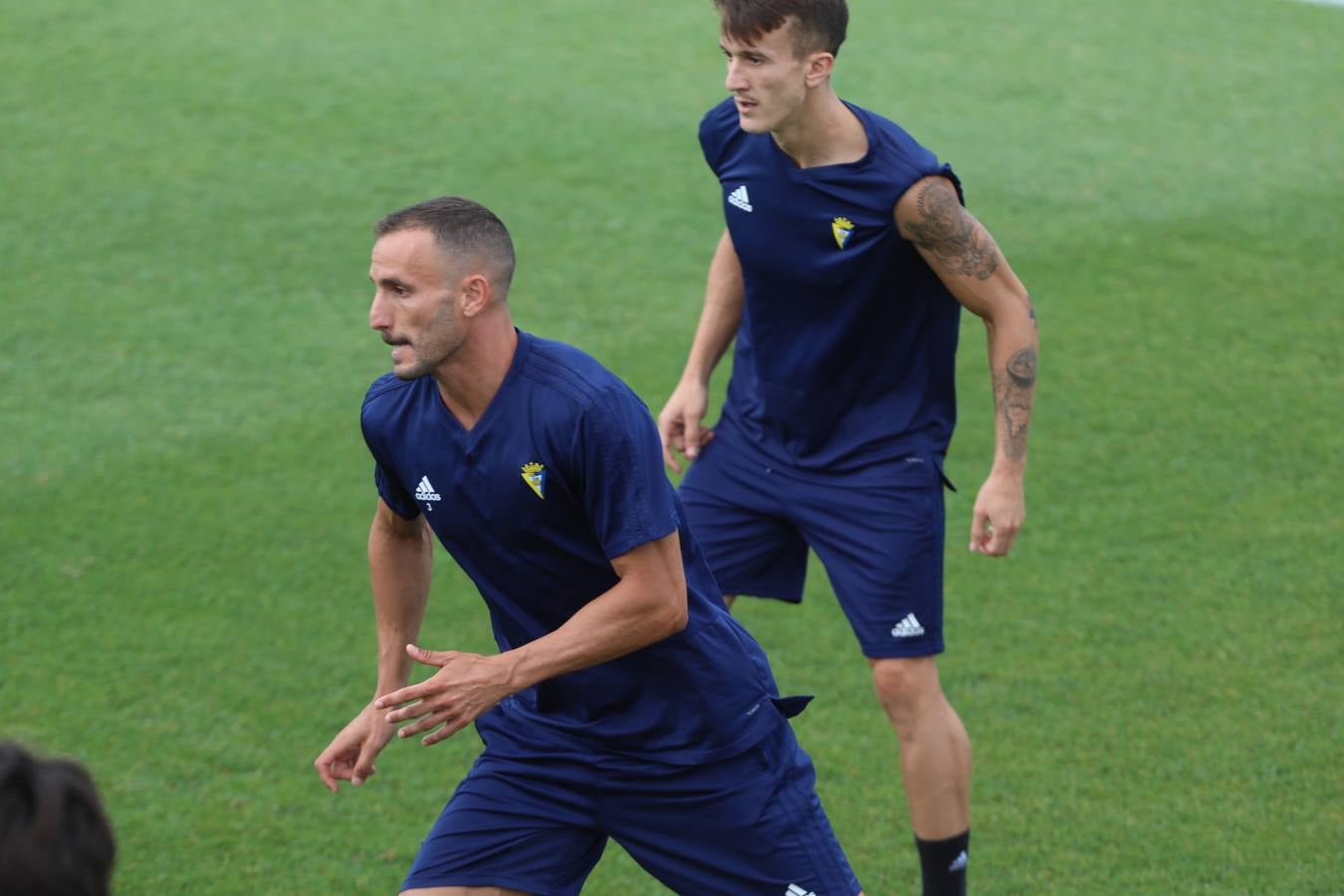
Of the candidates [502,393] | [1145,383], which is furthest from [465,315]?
[1145,383]

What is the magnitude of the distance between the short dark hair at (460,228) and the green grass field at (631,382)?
2041 mm

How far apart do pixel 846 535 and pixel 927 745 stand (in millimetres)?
560

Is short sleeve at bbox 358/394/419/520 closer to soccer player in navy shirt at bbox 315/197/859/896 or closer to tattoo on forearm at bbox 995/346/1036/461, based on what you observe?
Answer: soccer player in navy shirt at bbox 315/197/859/896

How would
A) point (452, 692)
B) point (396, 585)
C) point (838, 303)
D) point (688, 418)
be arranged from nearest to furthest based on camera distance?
1. point (452, 692)
2. point (396, 585)
3. point (838, 303)
4. point (688, 418)

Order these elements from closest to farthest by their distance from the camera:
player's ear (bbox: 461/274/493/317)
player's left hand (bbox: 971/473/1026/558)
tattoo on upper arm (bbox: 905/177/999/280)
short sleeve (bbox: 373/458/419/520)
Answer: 1. player's ear (bbox: 461/274/493/317)
2. short sleeve (bbox: 373/458/419/520)
3. tattoo on upper arm (bbox: 905/177/999/280)
4. player's left hand (bbox: 971/473/1026/558)

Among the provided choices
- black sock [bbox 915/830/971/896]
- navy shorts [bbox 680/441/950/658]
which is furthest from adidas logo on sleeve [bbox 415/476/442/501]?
black sock [bbox 915/830/971/896]

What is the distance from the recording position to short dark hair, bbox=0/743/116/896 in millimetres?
1934

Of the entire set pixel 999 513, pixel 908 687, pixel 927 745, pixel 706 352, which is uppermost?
pixel 706 352

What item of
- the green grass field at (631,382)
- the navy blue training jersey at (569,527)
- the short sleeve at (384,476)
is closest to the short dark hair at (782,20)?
the navy blue training jersey at (569,527)

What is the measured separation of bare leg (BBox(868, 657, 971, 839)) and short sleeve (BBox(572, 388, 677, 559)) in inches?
51.9

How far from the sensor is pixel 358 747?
12.1ft

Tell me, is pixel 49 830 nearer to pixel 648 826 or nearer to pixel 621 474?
pixel 621 474

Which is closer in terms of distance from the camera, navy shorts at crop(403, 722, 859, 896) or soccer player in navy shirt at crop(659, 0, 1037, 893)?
navy shorts at crop(403, 722, 859, 896)

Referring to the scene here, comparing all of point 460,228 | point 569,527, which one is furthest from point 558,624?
point 460,228
